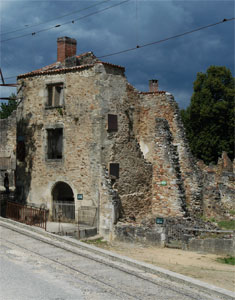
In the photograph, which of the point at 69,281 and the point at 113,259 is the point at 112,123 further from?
the point at 69,281

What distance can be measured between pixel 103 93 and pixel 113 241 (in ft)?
22.3

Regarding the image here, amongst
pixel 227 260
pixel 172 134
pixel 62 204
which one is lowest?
pixel 227 260

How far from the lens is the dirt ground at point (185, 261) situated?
1167cm

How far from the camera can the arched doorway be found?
19.6 meters

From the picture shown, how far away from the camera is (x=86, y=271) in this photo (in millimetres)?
10703

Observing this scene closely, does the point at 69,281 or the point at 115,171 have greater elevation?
the point at 115,171

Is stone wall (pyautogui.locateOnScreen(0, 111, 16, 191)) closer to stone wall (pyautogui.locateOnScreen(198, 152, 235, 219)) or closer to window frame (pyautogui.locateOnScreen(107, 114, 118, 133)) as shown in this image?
window frame (pyautogui.locateOnScreen(107, 114, 118, 133))

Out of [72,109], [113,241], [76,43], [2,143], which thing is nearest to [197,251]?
[113,241]

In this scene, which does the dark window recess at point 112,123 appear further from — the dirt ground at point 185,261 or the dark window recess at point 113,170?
the dirt ground at point 185,261

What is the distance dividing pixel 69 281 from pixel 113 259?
2523mm

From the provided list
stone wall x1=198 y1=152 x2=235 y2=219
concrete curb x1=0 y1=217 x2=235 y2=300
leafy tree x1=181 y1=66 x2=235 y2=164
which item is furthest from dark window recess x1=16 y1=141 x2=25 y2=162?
leafy tree x1=181 y1=66 x2=235 y2=164

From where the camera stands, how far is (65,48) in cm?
2184

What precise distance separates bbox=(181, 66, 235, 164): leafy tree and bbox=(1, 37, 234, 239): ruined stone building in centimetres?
1897

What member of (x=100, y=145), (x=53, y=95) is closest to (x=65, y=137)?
(x=100, y=145)
